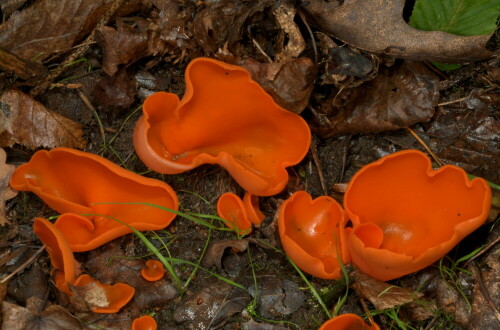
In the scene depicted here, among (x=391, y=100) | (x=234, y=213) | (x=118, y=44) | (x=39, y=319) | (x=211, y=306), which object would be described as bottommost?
(x=211, y=306)

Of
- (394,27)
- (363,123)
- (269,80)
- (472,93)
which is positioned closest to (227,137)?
(269,80)

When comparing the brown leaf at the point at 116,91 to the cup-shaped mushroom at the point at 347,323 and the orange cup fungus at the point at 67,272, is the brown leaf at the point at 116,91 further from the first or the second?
the cup-shaped mushroom at the point at 347,323

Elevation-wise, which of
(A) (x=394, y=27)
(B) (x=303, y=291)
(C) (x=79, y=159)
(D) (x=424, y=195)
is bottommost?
Result: (B) (x=303, y=291)

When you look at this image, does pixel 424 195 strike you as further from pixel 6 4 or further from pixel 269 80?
pixel 6 4

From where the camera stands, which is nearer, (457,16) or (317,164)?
(457,16)

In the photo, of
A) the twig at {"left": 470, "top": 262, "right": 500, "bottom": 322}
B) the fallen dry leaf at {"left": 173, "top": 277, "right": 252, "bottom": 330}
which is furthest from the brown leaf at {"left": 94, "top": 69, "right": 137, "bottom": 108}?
the twig at {"left": 470, "top": 262, "right": 500, "bottom": 322}

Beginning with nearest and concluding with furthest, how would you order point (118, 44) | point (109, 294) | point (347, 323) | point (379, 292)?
point (347, 323) → point (379, 292) → point (109, 294) → point (118, 44)

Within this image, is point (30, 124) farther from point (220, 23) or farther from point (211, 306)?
point (211, 306)

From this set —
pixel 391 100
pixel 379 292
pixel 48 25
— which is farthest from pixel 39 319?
pixel 391 100
